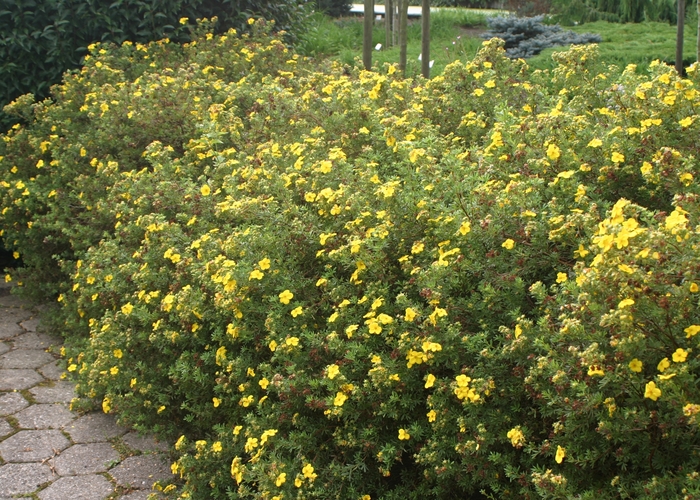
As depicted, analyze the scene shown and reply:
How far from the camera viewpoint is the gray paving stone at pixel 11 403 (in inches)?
155

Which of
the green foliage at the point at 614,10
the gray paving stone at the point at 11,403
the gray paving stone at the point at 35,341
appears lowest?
the gray paving stone at the point at 35,341

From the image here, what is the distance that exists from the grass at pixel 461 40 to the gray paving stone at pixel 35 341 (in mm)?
3847

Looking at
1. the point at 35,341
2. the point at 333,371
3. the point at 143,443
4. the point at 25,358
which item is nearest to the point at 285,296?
the point at 333,371

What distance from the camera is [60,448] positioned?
3590 mm

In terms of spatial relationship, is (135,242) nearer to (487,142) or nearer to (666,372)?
(487,142)

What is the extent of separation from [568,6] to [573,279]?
13.3m

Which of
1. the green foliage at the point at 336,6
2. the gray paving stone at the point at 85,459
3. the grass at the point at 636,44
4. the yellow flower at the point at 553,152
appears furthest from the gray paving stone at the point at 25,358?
the green foliage at the point at 336,6

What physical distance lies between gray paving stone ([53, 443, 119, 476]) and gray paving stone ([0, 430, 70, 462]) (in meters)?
0.07

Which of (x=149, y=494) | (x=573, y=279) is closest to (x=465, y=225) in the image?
(x=573, y=279)

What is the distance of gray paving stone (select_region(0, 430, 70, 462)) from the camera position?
352 cm

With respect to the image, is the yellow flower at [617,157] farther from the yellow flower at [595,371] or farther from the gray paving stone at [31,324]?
the gray paving stone at [31,324]

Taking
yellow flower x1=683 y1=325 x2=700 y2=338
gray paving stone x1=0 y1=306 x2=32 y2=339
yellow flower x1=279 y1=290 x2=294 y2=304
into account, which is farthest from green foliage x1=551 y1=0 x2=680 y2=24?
yellow flower x1=683 y1=325 x2=700 y2=338

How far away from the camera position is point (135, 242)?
13.7 feet

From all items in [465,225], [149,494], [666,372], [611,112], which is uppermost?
[611,112]
